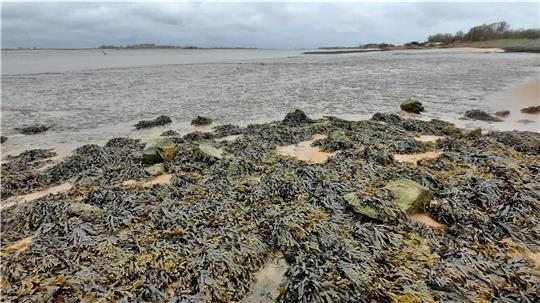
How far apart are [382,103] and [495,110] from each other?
3523 mm

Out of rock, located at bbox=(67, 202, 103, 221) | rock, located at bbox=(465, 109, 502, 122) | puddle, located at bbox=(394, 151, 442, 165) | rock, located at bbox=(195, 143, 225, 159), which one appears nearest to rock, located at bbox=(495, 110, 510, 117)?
rock, located at bbox=(465, 109, 502, 122)

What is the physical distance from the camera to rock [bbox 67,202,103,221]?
4.09 m

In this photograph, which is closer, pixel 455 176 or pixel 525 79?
pixel 455 176

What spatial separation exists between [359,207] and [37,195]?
4840 millimetres

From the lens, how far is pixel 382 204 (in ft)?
12.8

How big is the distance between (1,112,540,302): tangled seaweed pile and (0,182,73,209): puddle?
229mm

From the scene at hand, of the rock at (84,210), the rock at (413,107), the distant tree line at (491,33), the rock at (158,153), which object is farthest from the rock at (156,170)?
the distant tree line at (491,33)

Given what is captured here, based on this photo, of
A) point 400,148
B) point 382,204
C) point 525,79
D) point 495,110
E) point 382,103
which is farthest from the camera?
point 525,79

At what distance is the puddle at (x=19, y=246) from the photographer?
3.61 meters

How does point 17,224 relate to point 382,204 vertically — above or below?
below

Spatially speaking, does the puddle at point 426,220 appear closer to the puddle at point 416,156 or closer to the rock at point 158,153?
the puddle at point 416,156

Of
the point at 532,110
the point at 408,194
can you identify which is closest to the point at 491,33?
the point at 532,110

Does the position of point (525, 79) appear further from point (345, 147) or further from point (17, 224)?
point (17, 224)

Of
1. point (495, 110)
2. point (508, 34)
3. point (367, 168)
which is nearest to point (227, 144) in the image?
point (367, 168)
